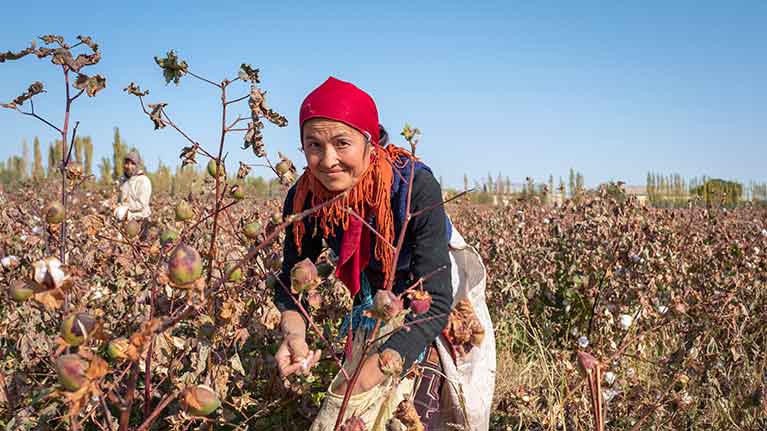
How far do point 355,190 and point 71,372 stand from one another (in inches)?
32.8

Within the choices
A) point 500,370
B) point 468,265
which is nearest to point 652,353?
point 500,370

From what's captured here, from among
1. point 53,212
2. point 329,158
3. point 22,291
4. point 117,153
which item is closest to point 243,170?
point 329,158

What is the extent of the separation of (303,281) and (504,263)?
8.62 feet

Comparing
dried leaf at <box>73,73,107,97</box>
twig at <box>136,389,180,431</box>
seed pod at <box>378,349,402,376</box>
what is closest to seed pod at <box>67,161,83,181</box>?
dried leaf at <box>73,73,107,97</box>

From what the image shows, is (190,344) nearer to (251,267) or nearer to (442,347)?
(251,267)

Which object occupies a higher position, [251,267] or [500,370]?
[251,267]

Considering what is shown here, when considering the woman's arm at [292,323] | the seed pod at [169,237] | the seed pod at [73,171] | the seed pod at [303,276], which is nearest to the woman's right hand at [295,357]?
the woman's arm at [292,323]

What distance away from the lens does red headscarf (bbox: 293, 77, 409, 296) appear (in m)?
1.37

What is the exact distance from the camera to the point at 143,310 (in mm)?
1753

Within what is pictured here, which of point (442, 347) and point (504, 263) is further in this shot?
point (504, 263)

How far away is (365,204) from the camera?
1.49 metres

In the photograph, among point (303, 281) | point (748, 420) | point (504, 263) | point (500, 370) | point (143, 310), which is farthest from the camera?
point (504, 263)

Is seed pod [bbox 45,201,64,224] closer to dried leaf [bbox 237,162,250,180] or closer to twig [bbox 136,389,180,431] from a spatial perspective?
twig [bbox 136,389,180,431]

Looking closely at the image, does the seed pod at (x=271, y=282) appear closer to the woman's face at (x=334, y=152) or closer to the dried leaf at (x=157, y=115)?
the woman's face at (x=334, y=152)
